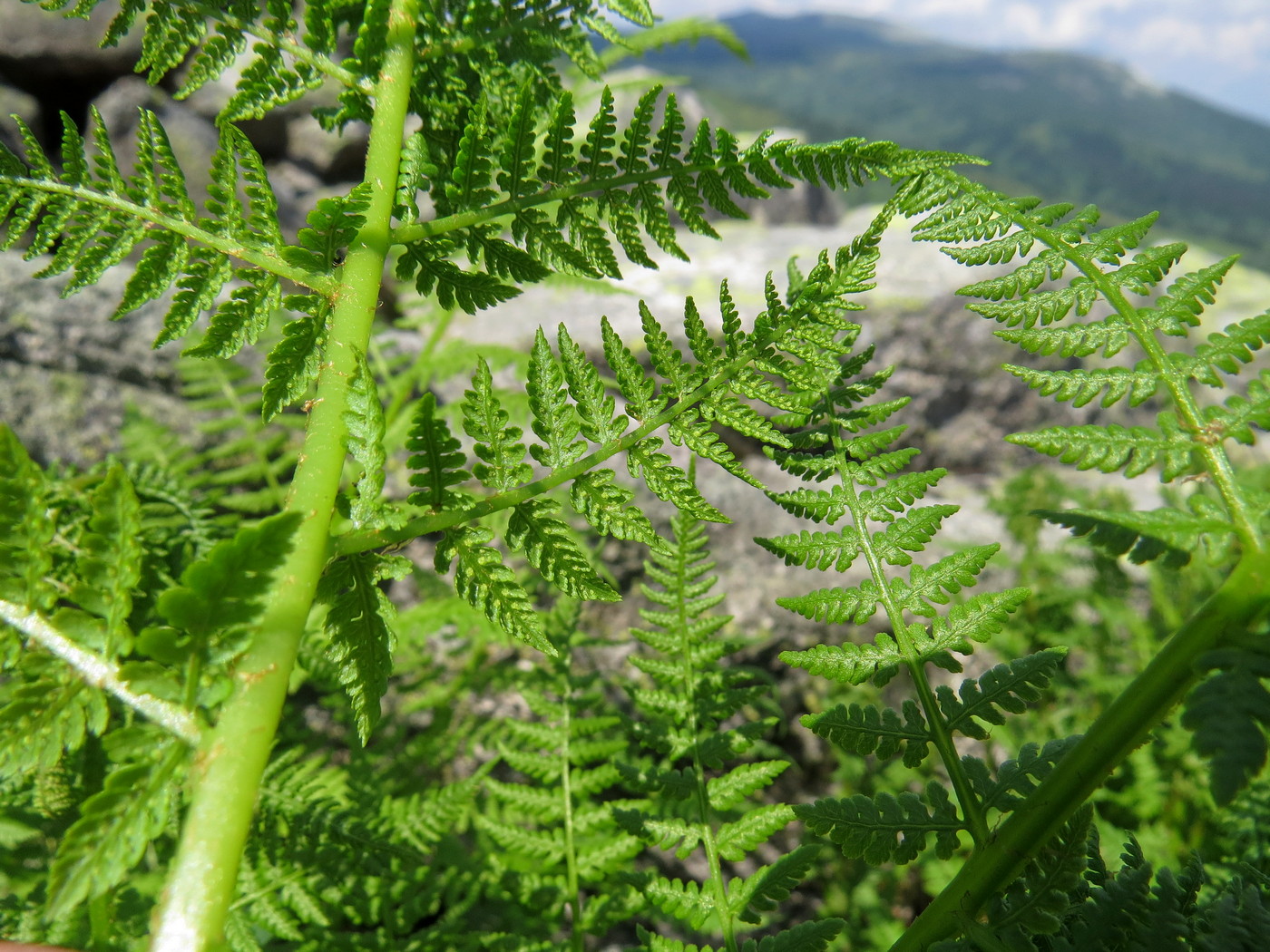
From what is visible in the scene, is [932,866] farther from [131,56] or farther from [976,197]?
[131,56]

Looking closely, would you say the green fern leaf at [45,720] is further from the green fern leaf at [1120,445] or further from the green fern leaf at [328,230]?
the green fern leaf at [1120,445]

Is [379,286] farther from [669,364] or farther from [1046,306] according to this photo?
[1046,306]

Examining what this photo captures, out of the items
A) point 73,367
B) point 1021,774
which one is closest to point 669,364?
point 1021,774

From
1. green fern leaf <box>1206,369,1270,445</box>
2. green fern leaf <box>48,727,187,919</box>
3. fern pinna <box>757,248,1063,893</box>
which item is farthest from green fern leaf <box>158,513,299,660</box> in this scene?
green fern leaf <box>1206,369,1270,445</box>

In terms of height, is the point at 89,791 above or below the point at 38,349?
below

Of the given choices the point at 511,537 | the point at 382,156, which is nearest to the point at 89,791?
the point at 511,537

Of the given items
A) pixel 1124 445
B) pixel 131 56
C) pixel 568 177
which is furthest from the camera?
pixel 131 56

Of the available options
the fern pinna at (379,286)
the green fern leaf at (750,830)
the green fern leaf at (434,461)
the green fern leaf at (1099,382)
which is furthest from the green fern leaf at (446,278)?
the green fern leaf at (750,830)
